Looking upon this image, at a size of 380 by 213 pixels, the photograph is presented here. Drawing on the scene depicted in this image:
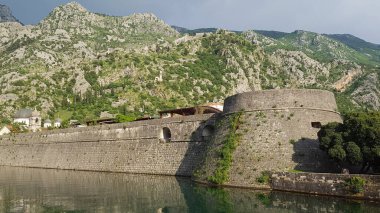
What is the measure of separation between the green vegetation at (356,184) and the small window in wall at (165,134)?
24374 millimetres

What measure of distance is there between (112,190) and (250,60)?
126 metres

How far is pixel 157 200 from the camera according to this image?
89.7ft

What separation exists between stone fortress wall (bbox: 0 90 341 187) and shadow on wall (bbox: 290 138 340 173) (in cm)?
7

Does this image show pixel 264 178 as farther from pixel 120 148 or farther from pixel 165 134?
pixel 120 148

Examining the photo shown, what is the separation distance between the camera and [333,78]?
150 m

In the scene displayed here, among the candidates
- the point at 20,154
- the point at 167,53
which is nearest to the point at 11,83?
the point at 167,53

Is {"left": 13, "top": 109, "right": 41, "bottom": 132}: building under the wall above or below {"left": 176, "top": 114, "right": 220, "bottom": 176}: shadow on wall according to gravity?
above

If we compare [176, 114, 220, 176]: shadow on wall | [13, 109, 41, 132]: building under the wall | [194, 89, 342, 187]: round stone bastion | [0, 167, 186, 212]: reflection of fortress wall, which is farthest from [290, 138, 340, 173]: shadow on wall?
[13, 109, 41, 132]: building under the wall

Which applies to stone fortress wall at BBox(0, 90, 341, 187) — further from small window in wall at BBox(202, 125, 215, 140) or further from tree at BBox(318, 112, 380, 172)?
tree at BBox(318, 112, 380, 172)

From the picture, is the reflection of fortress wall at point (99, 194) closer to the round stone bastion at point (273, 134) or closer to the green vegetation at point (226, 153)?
the green vegetation at point (226, 153)

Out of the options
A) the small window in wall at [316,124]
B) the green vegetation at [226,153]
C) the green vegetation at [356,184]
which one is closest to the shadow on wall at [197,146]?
the green vegetation at [226,153]

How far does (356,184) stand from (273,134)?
9.33 metres

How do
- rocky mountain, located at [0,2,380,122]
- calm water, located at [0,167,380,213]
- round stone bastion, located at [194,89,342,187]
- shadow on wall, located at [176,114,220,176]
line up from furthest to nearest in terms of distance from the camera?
1. rocky mountain, located at [0,2,380,122]
2. shadow on wall, located at [176,114,220,176]
3. round stone bastion, located at [194,89,342,187]
4. calm water, located at [0,167,380,213]

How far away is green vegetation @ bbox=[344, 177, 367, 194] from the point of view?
81.6 ft
